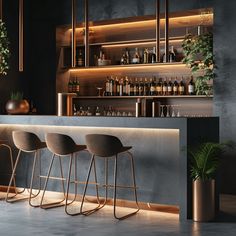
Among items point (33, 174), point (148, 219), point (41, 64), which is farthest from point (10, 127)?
point (148, 219)

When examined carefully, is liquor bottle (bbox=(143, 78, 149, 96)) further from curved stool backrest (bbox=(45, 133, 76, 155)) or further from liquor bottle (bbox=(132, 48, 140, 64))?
curved stool backrest (bbox=(45, 133, 76, 155))

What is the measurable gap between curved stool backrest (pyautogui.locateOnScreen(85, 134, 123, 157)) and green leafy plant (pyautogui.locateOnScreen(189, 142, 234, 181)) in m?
0.77

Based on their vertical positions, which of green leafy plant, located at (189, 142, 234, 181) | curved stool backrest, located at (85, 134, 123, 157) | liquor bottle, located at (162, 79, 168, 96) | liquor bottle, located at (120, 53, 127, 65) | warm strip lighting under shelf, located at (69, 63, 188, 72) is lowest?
green leafy plant, located at (189, 142, 234, 181)

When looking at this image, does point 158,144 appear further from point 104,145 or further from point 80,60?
point 80,60

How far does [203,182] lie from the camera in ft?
18.5

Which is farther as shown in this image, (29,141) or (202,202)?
(29,141)

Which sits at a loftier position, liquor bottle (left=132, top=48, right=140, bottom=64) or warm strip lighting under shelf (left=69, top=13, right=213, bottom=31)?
warm strip lighting under shelf (left=69, top=13, right=213, bottom=31)

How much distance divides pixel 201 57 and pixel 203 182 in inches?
87.6

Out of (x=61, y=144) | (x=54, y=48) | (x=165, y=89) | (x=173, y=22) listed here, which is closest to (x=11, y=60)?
(x=54, y=48)

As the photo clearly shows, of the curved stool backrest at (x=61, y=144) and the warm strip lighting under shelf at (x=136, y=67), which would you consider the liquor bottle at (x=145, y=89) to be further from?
the curved stool backrest at (x=61, y=144)

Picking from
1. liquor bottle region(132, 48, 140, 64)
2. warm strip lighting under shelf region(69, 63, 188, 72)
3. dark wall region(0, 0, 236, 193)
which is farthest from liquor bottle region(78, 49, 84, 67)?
liquor bottle region(132, 48, 140, 64)

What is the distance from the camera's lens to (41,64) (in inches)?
355

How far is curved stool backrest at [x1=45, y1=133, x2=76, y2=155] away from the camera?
19.7ft

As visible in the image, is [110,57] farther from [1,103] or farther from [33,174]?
[33,174]
